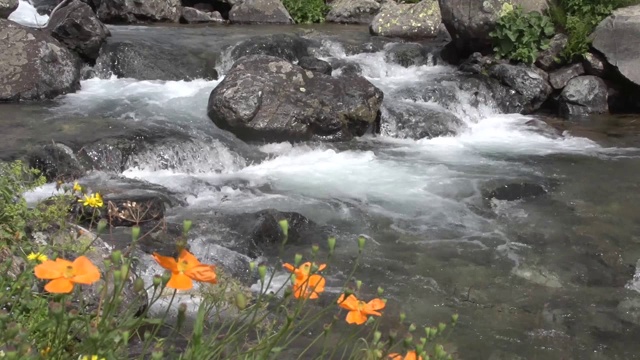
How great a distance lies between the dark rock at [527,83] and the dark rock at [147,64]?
459 centimetres

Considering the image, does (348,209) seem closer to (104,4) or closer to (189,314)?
(189,314)

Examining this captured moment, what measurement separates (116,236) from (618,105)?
866cm

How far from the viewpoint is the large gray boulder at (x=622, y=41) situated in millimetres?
10789

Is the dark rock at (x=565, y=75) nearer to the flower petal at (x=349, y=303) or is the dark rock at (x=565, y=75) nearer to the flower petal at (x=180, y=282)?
the flower petal at (x=349, y=303)

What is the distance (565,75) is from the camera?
37.2 ft

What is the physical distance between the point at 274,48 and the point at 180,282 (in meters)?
10.9

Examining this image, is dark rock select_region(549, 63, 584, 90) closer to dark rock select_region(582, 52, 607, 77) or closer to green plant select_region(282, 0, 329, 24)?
dark rock select_region(582, 52, 607, 77)

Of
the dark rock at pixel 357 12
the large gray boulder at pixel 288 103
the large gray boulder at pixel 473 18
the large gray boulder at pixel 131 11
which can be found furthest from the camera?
the dark rock at pixel 357 12

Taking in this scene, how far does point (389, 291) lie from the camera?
5.00 metres

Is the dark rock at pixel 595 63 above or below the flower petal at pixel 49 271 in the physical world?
below

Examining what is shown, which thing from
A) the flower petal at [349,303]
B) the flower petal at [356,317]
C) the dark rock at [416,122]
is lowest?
the dark rock at [416,122]

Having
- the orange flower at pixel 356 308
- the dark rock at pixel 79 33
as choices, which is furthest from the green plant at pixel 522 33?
the orange flower at pixel 356 308

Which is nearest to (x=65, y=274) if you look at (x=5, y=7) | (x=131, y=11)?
(x=5, y=7)

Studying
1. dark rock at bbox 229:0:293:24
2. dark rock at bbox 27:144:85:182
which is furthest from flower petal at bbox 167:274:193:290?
dark rock at bbox 229:0:293:24
